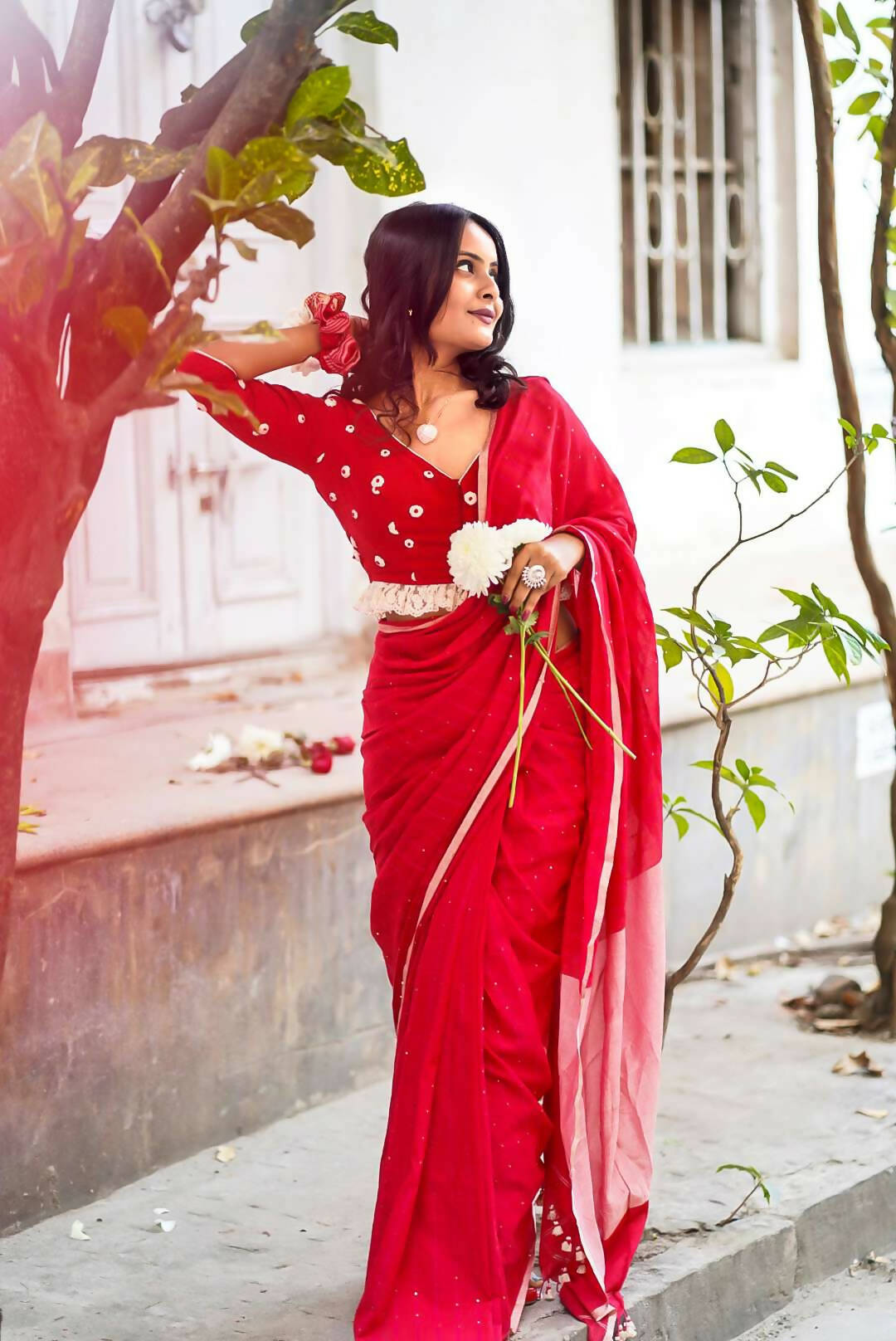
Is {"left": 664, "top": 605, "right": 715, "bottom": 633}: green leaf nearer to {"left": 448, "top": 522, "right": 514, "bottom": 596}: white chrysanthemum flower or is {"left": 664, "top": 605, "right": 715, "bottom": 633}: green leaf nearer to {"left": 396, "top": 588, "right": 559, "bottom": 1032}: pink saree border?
{"left": 396, "top": 588, "right": 559, "bottom": 1032}: pink saree border

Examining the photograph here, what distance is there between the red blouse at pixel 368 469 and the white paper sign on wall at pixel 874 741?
119 inches

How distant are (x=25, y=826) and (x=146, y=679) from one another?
145 centimetres

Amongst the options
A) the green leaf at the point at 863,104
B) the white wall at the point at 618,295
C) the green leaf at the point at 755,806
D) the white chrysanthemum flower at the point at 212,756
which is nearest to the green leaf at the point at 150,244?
the green leaf at the point at 755,806

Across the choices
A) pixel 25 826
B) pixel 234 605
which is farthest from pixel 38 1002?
pixel 234 605

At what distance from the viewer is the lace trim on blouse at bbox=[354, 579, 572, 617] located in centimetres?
284

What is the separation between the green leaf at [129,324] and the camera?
1948 millimetres

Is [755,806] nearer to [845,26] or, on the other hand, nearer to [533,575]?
[533,575]

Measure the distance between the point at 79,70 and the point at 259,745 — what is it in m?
2.12

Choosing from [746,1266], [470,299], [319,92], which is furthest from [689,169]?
[319,92]

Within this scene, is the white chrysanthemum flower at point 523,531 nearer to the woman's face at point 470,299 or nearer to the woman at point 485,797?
the woman at point 485,797

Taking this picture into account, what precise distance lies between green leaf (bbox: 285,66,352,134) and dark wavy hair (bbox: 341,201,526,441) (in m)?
0.60

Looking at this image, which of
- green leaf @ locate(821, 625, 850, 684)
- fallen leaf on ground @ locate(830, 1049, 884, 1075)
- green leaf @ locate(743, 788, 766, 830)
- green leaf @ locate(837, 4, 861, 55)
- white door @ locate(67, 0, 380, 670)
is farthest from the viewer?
white door @ locate(67, 0, 380, 670)

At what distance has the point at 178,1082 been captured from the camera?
3.52m

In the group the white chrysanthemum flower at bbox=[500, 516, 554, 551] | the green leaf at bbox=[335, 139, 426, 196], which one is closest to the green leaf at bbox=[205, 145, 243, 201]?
the green leaf at bbox=[335, 139, 426, 196]
